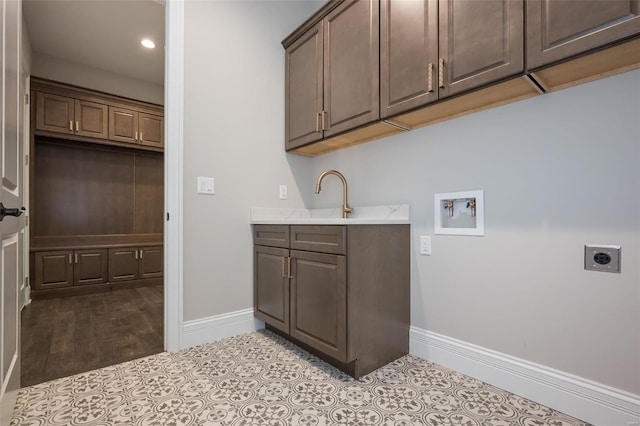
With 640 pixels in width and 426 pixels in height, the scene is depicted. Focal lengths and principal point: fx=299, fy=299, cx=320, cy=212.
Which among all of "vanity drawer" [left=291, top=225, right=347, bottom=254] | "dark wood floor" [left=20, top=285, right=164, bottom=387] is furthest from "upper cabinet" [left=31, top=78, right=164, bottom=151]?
"vanity drawer" [left=291, top=225, right=347, bottom=254]

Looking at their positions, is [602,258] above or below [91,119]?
below

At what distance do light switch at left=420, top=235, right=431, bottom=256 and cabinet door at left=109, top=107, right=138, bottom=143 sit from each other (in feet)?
12.5

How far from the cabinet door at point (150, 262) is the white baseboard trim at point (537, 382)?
3.53 meters

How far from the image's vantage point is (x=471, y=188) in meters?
1.63

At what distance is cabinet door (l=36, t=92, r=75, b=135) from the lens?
10.8 ft

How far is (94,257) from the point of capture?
3.59 meters

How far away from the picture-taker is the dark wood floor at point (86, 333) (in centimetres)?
177

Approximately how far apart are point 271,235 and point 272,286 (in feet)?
1.18

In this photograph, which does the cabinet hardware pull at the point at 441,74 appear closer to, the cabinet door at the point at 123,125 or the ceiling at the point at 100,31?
the ceiling at the point at 100,31

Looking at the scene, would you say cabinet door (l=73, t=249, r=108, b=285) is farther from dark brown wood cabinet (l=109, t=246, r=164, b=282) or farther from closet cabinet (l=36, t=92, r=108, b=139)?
closet cabinet (l=36, t=92, r=108, b=139)

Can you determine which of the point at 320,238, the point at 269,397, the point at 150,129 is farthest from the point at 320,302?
the point at 150,129

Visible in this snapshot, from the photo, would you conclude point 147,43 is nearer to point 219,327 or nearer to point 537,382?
point 219,327

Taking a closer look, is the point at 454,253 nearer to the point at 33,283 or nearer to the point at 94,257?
the point at 94,257

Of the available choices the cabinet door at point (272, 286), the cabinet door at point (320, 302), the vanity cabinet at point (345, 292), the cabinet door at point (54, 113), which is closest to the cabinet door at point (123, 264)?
the cabinet door at point (54, 113)
